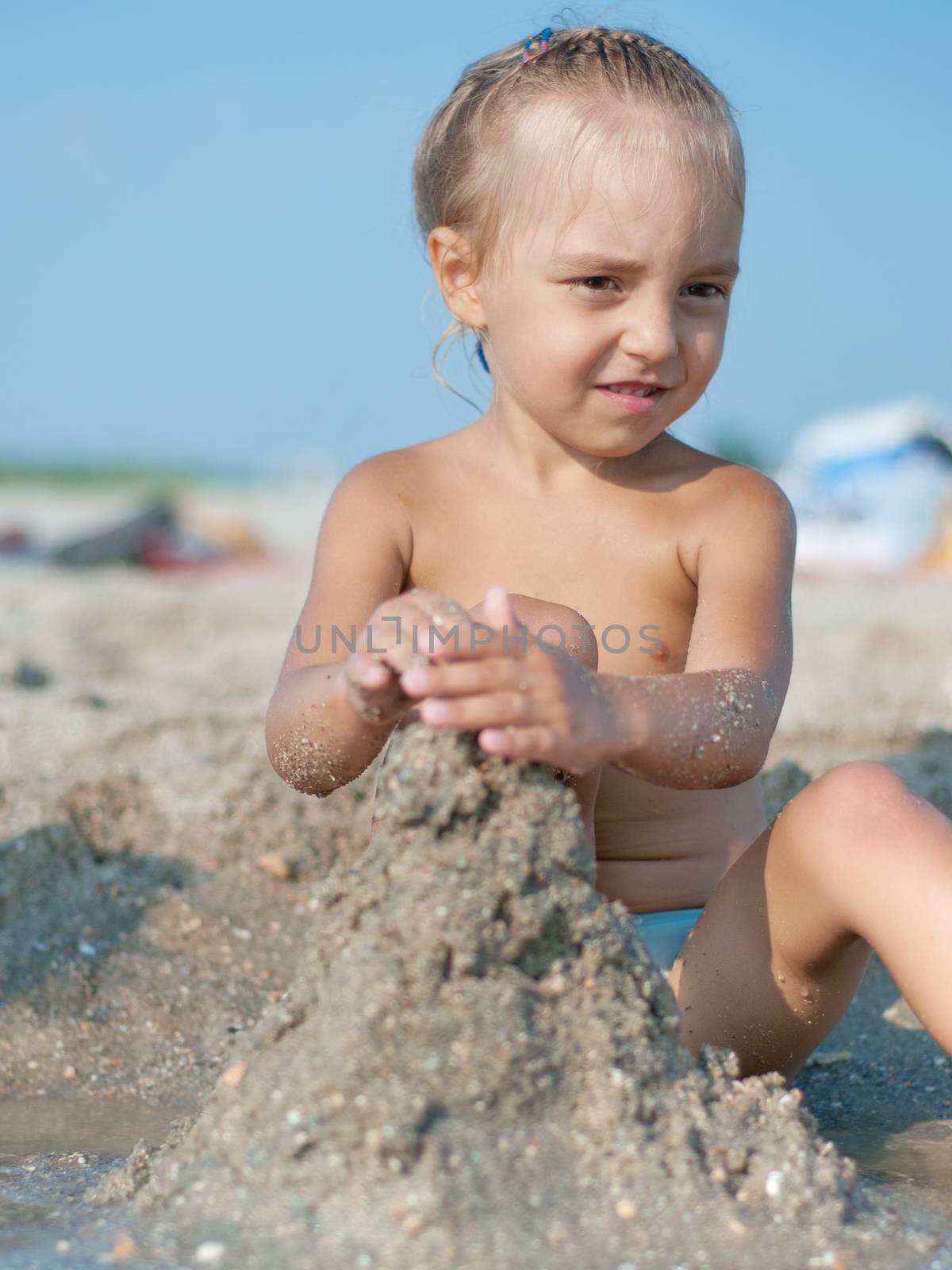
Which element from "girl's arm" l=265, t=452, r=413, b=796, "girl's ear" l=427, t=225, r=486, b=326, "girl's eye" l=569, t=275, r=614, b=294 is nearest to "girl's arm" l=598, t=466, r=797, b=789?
"girl's arm" l=265, t=452, r=413, b=796

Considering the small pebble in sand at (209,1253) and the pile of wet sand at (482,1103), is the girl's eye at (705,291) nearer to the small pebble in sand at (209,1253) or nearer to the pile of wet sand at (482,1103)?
the pile of wet sand at (482,1103)

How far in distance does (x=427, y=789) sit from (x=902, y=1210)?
0.74m

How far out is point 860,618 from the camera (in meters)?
6.49

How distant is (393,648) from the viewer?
168cm

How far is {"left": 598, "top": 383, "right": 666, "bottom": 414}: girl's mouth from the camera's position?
7.34 feet

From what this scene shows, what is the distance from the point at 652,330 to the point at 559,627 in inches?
22.4

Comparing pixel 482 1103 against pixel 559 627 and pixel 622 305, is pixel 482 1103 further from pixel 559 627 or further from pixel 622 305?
pixel 622 305

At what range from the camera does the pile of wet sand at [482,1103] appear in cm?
141

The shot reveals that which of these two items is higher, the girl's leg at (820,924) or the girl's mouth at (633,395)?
the girl's mouth at (633,395)

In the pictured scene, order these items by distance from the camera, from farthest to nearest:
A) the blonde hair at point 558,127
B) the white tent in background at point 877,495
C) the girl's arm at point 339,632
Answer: the white tent in background at point 877,495 → the blonde hair at point 558,127 → the girl's arm at point 339,632

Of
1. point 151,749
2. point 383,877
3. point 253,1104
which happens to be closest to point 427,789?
point 383,877

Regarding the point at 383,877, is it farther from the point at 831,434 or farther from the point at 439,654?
the point at 831,434

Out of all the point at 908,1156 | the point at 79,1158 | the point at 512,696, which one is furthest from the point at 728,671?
the point at 79,1158

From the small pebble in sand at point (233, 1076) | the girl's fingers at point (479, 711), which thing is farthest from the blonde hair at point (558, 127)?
the small pebble in sand at point (233, 1076)
